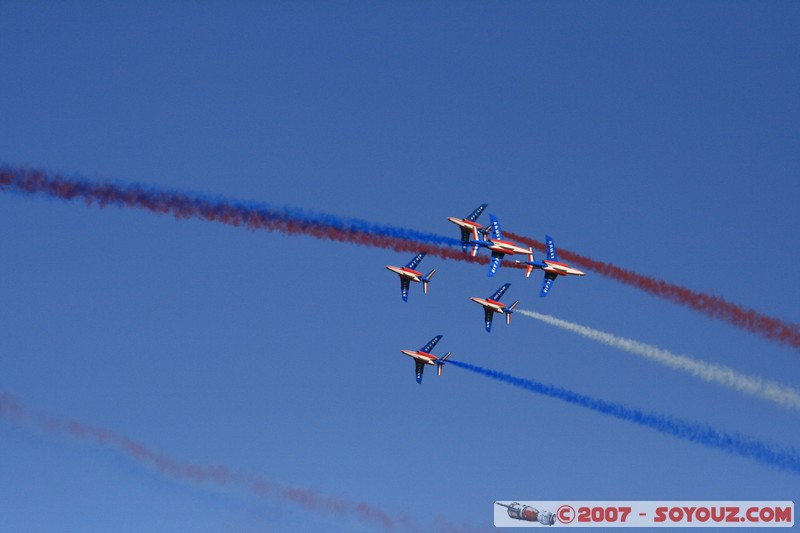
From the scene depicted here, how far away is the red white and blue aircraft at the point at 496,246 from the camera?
109 meters

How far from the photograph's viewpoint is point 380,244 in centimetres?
10381

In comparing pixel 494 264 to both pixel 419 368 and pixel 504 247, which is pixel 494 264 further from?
pixel 419 368

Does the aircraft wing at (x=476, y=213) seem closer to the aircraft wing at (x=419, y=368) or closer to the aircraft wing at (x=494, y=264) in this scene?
the aircraft wing at (x=494, y=264)

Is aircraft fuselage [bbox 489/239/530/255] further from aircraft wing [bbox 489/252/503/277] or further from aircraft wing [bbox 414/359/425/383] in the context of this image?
aircraft wing [bbox 414/359/425/383]

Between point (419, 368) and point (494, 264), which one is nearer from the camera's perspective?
point (494, 264)

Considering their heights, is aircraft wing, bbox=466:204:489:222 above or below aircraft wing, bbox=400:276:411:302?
above

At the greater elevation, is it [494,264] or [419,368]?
[494,264]

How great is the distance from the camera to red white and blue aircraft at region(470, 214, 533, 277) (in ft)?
357

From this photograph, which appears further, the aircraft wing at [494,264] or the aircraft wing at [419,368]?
the aircraft wing at [419,368]

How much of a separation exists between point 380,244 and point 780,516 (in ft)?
94.1

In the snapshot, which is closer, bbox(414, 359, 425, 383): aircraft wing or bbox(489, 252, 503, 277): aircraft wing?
bbox(489, 252, 503, 277): aircraft wing

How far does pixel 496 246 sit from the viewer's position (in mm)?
109375

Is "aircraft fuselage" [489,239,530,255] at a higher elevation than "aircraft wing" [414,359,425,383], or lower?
higher

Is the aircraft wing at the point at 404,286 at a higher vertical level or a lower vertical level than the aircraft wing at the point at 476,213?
lower
